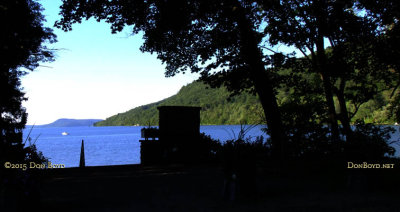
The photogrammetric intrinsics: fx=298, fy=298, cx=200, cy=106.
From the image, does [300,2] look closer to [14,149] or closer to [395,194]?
[395,194]

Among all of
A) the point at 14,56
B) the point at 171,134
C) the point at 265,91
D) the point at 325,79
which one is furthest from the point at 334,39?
the point at 14,56

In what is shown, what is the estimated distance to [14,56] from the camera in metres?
11.5

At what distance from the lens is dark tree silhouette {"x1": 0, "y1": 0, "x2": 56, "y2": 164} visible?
11.2 m

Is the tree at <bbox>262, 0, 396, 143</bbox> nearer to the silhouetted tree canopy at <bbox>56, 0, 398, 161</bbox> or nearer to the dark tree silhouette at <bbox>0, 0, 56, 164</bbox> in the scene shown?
the silhouetted tree canopy at <bbox>56, 0, 398, 161</bbox>

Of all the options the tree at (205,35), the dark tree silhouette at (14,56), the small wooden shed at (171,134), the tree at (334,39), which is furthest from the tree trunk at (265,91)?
the dark tree silhouette at (14,56)

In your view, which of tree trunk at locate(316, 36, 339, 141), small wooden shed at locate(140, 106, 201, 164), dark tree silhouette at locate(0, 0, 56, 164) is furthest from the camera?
small wooden shed at locate(140, 106, 201, 164)

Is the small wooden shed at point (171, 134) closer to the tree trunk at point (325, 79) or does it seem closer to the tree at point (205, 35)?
the tree at point (205, 35)

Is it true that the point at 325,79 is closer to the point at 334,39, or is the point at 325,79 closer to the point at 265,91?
the point at 334,39

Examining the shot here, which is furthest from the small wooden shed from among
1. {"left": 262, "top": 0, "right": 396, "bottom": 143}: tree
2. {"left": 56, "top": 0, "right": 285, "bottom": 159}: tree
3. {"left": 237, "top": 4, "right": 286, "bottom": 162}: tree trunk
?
{"left": 262, "top": 0, "right": 396, "bottom": 143}: tree

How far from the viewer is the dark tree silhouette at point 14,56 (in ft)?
36.8

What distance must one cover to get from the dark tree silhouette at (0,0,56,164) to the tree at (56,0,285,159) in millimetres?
1328

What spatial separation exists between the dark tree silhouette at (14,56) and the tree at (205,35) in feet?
4.36

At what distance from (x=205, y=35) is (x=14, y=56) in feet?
29.5

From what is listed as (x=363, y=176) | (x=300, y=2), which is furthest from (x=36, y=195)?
(x=300, y=2)
